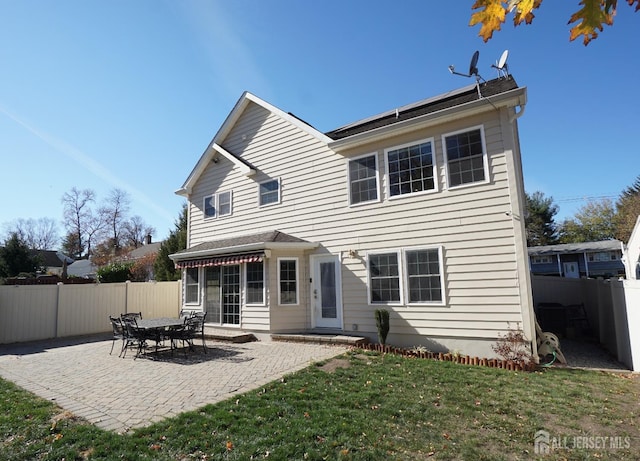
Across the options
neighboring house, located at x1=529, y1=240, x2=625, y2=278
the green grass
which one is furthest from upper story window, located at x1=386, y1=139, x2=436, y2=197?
neighboring house, located at x1=529, y1=240, x2=625, y2=278

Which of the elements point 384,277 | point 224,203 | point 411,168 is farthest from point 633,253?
point 224,203

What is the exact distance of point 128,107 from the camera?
39.4ft

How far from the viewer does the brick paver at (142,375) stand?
5316 mm

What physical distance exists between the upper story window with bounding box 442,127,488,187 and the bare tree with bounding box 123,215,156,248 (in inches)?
1926

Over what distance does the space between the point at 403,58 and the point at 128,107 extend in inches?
372

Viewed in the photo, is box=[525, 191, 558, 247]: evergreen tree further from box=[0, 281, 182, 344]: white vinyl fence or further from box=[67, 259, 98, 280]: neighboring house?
box=[67, 259, 98, 280]: neighboring house

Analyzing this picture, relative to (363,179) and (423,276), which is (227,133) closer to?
(363,179)

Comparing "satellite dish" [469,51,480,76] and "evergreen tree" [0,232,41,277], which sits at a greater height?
"satellite dish" [469,51,480,76]

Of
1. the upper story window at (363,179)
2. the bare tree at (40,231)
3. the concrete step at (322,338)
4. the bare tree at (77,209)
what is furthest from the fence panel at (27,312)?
the bare tree at (40,231)

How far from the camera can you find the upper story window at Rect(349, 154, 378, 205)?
422 inches

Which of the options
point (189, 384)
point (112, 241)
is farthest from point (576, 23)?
point (112, 241)

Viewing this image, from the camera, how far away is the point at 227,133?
14.8 meters

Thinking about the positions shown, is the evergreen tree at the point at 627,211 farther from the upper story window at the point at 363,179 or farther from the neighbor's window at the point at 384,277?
the neighbor's window at the point at 384,277

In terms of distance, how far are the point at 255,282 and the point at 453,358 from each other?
6600mm
